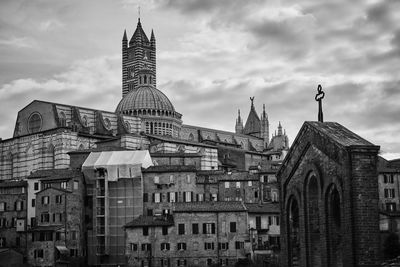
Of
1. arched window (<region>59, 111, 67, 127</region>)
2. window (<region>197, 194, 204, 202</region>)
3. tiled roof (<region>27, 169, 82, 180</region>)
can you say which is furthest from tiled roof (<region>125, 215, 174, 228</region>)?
arched window (<region>59, 111, 67, 127</region>)

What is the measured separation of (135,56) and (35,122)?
47.7 m

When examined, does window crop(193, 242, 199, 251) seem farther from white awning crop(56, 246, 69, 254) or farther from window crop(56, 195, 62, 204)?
window crop(56, 195, 62, 204)

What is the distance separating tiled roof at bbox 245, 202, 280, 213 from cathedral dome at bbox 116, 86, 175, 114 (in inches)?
1999

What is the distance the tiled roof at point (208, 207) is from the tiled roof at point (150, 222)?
1567 mm

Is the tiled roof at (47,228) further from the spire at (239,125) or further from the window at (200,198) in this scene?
the spire at (239,125)

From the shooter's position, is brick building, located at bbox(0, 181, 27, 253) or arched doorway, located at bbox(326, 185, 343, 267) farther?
brick building, located at bbox(0, 181, 27, 253)

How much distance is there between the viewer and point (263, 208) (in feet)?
217

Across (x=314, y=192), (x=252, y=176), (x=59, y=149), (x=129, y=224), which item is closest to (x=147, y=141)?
(x=59, y=149)

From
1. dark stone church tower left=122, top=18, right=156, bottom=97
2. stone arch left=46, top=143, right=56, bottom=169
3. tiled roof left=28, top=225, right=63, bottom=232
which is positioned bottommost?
tiled roof left=28, top=225, right=63, bottom=232

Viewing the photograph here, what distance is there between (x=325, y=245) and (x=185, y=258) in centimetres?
4452

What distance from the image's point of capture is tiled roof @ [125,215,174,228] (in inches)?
2495

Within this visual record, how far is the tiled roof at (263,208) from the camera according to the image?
2558 inches

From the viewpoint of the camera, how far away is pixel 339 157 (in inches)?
717

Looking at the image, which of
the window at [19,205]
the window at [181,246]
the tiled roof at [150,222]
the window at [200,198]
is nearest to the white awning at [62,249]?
the tiled roof at [150,222]
